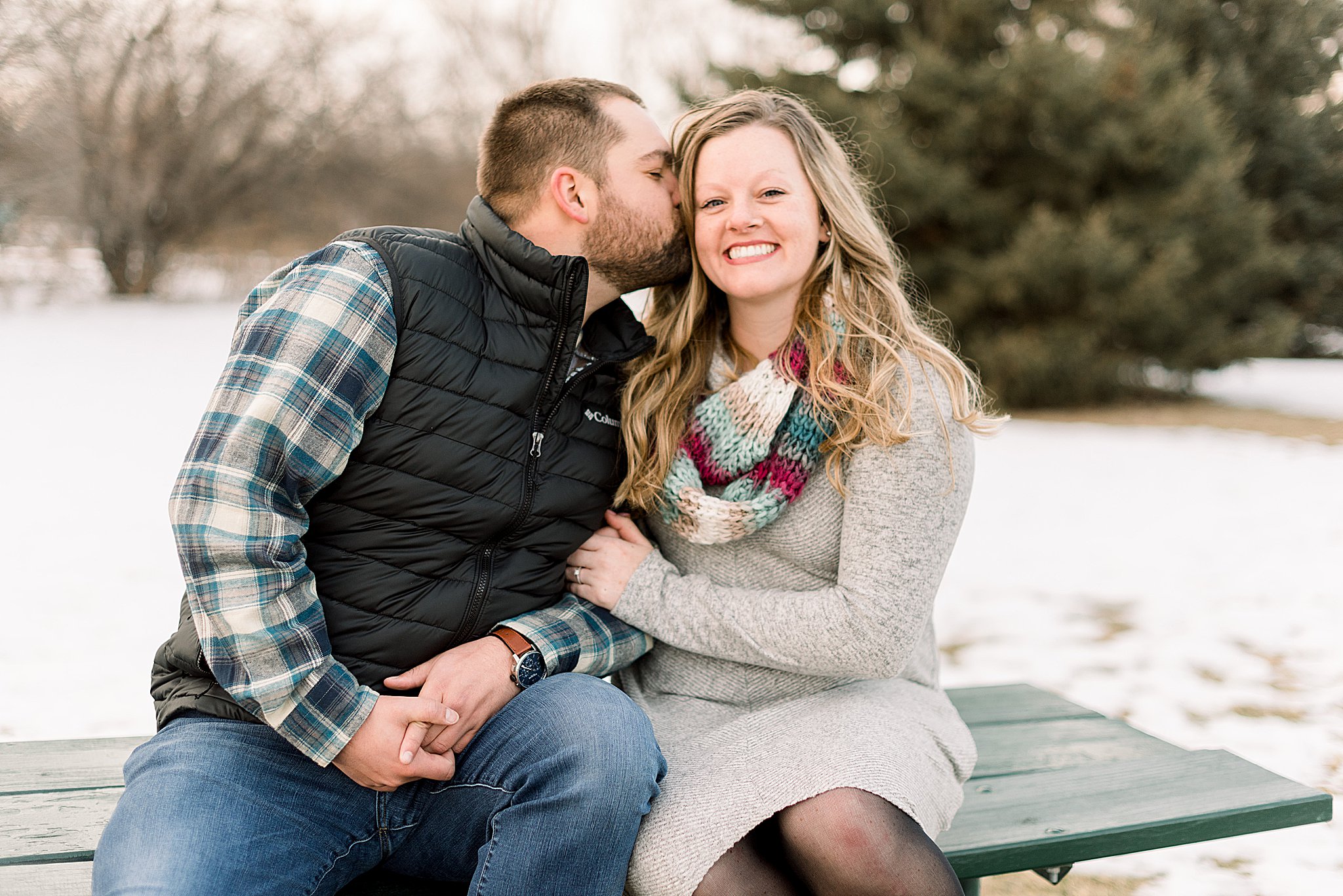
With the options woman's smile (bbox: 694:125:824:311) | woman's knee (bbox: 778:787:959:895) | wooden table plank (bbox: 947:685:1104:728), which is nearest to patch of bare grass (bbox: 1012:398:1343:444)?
wooden table plank (bbox: 947:685:1104:728)

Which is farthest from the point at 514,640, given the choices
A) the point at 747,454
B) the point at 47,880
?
the point at 47,880

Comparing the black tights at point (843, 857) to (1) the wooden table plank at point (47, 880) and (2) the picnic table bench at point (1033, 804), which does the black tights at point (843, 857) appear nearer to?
(2) the picnic table bench at point (1033, 804)

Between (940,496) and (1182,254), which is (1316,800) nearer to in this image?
(940,496)

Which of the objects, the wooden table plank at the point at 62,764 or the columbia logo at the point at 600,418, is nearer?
the wooden table plank at the point at 62,764

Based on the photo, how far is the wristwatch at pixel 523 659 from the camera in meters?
1.97

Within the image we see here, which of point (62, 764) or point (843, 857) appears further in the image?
point (62, 764)

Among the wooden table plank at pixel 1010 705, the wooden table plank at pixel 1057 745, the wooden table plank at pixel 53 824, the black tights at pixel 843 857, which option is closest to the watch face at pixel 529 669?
the black tights at pixel 843 857

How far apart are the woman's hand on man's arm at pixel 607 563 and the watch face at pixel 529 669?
0.21m

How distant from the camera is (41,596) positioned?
4.55 metres

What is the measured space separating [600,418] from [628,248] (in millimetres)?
379

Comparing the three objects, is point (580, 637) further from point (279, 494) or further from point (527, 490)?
point (279, 494)

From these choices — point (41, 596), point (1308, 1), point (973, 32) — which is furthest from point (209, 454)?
point (1308, 1)

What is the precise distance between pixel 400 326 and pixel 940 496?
42.6 inches

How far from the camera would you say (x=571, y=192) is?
2.24m
